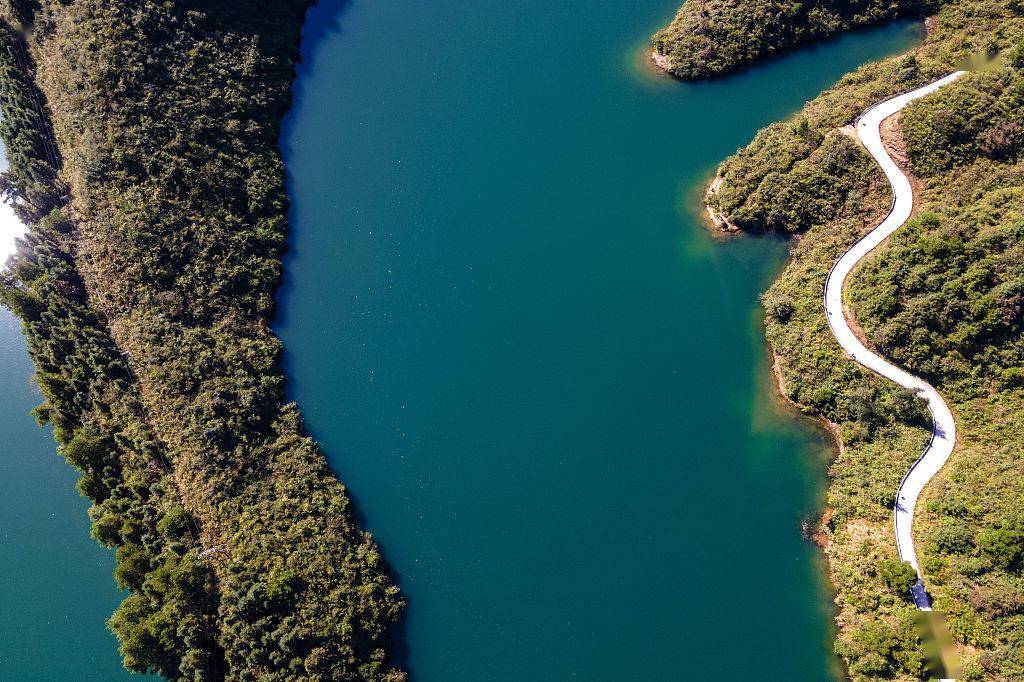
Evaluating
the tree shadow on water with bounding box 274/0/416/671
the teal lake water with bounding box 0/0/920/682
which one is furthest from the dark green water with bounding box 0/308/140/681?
the tree shadow on water with bounding box 274/0/416/671

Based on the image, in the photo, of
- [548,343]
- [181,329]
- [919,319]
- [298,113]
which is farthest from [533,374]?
[298,113]

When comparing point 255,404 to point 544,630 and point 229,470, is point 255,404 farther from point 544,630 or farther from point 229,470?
point 544,630

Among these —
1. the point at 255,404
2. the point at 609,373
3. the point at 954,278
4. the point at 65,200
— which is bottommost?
the point at 954,278

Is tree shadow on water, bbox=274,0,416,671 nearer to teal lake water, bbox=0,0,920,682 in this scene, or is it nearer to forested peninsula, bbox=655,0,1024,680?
teal lake water, bbox=0,0,920,682

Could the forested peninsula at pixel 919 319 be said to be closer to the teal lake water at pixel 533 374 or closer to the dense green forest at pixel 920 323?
the dense green forest at pixel 920 323

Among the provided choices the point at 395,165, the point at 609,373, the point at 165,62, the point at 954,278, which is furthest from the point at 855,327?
the point at 165,62

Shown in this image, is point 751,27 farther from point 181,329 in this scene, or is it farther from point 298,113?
point 181,329
